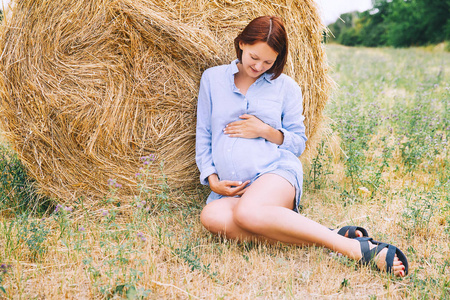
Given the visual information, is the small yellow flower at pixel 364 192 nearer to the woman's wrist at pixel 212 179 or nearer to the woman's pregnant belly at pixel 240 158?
the woman's pregnant belly at pixel 240 158

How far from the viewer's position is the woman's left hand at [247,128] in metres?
2.63

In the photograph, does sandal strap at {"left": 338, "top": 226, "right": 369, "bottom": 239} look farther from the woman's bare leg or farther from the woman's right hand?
the woman's right hand

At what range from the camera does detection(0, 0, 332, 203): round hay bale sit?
2588mm

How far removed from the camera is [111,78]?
2719 mm

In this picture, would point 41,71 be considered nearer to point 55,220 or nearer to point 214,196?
point 55,220

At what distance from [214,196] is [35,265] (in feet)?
3.69

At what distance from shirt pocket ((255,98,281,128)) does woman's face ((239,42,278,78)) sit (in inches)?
8.4

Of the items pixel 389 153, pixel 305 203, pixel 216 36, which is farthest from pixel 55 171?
pixel 389 153

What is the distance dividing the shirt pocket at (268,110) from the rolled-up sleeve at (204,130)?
1.07ft

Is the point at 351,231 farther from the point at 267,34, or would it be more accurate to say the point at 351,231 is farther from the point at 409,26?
the point at 409,26

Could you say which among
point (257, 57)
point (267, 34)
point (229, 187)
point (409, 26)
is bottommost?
point (229, 187)

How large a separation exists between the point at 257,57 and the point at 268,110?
37 cm

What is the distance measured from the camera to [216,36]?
2.86 m

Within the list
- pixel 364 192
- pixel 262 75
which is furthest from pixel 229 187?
pixel 364 192
